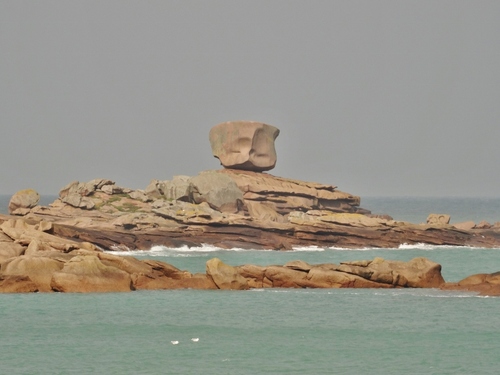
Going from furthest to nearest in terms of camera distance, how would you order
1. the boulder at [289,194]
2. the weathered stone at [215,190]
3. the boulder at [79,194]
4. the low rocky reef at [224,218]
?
the boulder at [289,194] → the weathered stone at [215,190] → the boulder at [79,194] → the low rocky reef at [224,218]

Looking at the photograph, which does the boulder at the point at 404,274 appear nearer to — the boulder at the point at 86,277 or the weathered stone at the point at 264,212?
the boulder at the point at 86,277

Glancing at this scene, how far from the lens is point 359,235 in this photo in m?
91.6

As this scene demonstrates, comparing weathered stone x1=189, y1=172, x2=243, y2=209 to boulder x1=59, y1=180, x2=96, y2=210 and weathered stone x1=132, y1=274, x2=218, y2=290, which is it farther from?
weathered stone x1=132, y1=274, x2=218, y2=290

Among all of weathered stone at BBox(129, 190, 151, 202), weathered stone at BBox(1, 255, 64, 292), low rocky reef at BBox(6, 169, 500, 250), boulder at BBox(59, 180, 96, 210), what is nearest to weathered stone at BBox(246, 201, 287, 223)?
low rocky reef at BBox(6, 169, 500, 250)

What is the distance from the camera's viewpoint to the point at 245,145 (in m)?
A: 108

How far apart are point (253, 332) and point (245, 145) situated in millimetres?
66363

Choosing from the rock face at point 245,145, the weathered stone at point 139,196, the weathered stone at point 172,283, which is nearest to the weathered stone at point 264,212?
the rock face at point 245,145

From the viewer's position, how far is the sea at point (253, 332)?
117 ft

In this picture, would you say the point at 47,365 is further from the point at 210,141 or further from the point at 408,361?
the point at 210,141

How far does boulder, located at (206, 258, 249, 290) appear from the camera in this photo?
54.0 m

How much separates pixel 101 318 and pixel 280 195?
2352 inches

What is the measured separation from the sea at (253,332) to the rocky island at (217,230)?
122cm

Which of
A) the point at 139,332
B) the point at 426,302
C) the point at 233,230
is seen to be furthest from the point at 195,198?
the point at 139,332

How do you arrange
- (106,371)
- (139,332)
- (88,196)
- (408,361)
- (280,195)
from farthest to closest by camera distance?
(280,195) → (88,196) → (139,332) → (408,361) → (106,371)
